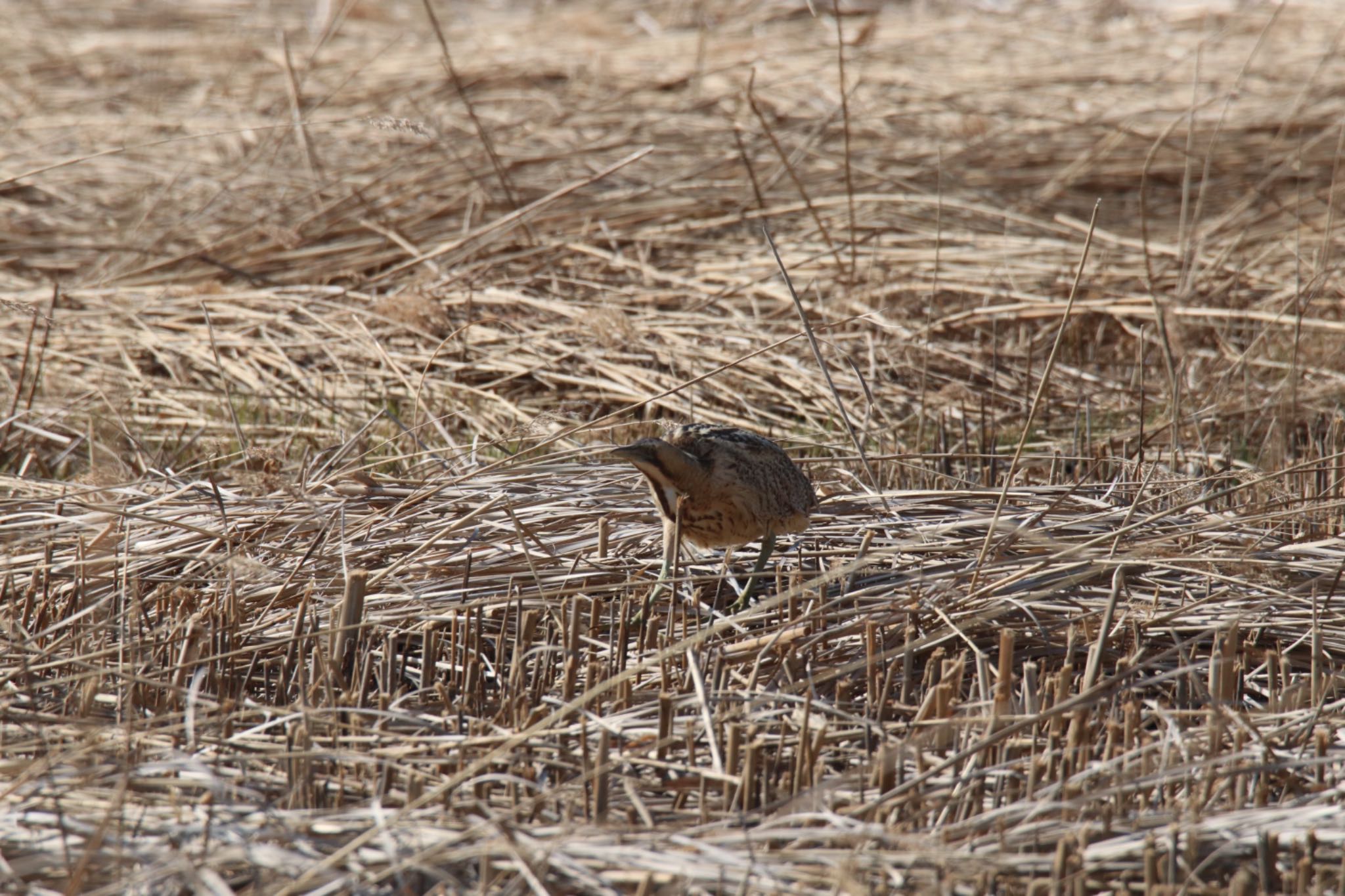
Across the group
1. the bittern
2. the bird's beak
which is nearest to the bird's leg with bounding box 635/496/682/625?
the bittern

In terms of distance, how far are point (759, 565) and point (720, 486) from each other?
11.0 inches

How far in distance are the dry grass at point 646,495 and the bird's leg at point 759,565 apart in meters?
0.08

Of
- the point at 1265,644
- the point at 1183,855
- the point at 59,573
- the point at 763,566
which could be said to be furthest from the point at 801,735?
the point at 59,573

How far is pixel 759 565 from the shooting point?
3.34 m

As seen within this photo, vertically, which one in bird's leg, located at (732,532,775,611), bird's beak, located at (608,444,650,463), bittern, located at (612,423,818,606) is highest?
bird's beak, located at (608,444,650,463)

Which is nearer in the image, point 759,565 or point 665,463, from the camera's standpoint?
point 665,463

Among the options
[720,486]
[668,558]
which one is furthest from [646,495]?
[720,486]

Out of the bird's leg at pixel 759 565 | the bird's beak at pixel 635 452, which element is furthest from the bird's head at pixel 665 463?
the bird's leg at pixel 759 565

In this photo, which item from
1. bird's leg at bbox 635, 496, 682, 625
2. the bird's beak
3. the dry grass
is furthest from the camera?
bird's leg at bbox 635, 496, 682, 625

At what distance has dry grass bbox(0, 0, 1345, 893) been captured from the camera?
7.57 feet

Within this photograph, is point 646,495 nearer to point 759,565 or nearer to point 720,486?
point 759,565

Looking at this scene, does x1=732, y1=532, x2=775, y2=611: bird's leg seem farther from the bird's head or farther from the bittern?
the bird's head

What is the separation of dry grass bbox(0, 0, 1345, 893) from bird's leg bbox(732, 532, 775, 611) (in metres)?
0.08

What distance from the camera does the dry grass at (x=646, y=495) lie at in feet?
7.57
